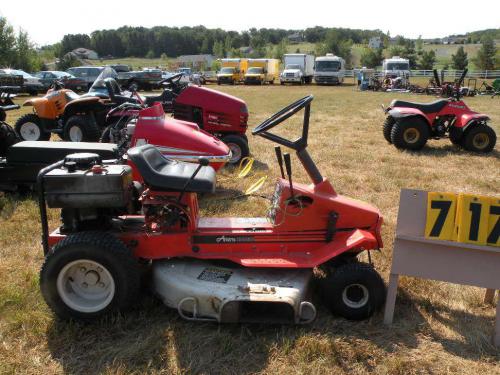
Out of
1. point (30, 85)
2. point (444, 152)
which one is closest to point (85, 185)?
point (444, 152)

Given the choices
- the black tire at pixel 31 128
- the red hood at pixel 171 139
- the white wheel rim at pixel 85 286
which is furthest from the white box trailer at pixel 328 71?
the white wheel rim at pixel 85 286

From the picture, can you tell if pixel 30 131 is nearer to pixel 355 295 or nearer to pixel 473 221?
pixel 355 295

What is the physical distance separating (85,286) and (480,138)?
8424mm

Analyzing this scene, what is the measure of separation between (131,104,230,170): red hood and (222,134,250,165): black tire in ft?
6.15

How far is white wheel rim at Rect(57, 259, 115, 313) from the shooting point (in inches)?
124

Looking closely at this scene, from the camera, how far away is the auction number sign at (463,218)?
298cm

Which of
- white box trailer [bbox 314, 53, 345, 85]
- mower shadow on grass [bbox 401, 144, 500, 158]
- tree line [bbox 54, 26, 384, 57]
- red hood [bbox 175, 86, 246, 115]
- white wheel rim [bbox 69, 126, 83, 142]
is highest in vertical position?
tree line [bbox 54, 26, 384, 57]

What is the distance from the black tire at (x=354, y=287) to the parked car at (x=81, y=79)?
79.3ft

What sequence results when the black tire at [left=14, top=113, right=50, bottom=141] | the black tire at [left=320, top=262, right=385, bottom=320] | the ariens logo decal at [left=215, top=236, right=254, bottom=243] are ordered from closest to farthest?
the black tire at [left=320, top=262, right=385, bottom=320]
the ariens logo decal at [left=215, top=236, right=254, bottom=243]
the black tire at [left=14, top=113, right=50, bottom=141]

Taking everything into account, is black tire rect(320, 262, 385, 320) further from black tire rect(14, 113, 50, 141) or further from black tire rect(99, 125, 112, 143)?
black tire rect(14, 113, 50, 141)

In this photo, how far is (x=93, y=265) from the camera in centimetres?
321

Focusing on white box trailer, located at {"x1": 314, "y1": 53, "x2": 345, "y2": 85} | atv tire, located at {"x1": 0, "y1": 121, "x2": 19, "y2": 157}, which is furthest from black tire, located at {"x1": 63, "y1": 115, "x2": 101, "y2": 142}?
white box trailer, located at {"x1": 314, "y1": 53, "x2": 345, "y2": 85}

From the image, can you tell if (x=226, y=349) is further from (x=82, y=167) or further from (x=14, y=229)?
(x=14, y=229)

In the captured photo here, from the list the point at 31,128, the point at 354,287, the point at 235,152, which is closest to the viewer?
the point at 354,287
